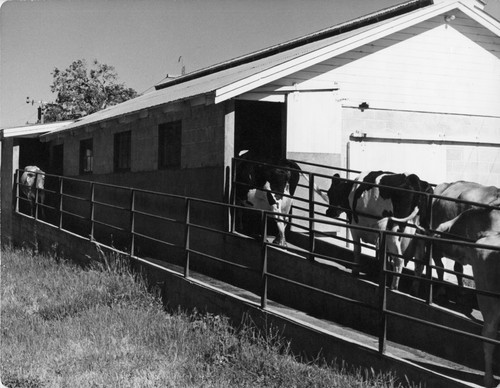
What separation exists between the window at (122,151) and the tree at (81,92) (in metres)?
34.7

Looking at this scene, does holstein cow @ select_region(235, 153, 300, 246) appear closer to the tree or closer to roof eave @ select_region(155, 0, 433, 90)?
roof eave @ select_region(155, 0, 433, 90)

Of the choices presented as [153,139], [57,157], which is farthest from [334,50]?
[57,157]

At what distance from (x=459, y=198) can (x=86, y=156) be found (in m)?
12.5

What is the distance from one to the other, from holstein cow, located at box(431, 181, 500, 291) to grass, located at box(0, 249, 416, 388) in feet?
8.84

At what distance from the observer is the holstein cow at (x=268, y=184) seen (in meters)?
10.8

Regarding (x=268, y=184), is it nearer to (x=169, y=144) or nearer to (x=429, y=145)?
(x=169, y=144)

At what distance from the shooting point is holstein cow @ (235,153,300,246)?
1080 cm

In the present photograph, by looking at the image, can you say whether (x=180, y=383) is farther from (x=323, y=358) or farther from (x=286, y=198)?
(x=286, y=198)

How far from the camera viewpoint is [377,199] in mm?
9641

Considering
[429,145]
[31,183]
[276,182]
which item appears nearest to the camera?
[276,182]

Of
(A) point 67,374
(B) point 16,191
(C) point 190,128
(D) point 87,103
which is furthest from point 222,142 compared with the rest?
(D) point 87,103

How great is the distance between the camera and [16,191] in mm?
19516

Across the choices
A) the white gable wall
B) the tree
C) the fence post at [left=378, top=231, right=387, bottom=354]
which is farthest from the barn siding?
the tree

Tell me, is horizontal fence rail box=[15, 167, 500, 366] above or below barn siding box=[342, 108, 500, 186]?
below
